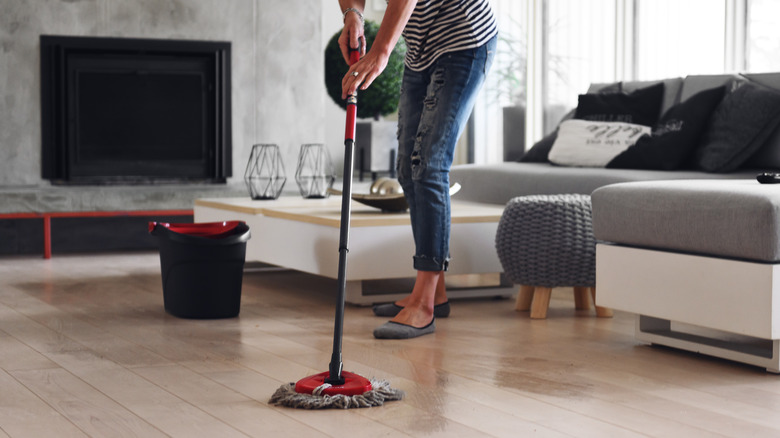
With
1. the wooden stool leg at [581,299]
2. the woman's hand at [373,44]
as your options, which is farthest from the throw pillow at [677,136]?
the woman's hand at [373,44]

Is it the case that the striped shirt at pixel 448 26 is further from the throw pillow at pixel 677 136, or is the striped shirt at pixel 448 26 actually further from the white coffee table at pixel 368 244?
the throw pillow at pixel 677 136

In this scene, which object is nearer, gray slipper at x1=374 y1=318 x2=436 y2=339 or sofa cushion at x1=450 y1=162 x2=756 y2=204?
gray slipper at x1=374 y1=318 x2=436 y2=339

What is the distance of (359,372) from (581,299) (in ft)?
3.74

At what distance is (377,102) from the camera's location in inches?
264

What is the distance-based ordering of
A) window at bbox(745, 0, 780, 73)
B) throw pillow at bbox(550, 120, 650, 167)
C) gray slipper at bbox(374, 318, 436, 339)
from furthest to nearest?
window at bbox(745, 0, 780, 73)
throw pillow at bbox(550, 120, 650, 167)
gray slipper at bbox(374, 318, 436, 339)

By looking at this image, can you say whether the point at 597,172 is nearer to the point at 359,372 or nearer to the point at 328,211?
the point at 328,211

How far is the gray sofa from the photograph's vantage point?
3.51m

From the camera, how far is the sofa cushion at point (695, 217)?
2.03 m

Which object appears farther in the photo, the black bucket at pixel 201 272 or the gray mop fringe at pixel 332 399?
the black bucket at pixel 201 272

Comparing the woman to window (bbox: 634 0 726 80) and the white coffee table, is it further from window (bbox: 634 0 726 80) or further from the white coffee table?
window (bbox: 634 0 726 80)

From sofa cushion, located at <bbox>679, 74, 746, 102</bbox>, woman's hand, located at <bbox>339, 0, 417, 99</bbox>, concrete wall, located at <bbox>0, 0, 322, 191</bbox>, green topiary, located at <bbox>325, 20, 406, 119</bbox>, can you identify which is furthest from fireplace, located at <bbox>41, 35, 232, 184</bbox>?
woman's hand, located at <bbox>339, 0, 417, 99</bbox>

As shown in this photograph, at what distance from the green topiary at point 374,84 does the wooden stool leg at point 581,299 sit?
372cm

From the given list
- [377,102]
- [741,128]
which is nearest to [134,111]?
[377,102]

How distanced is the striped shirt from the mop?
77 cm
